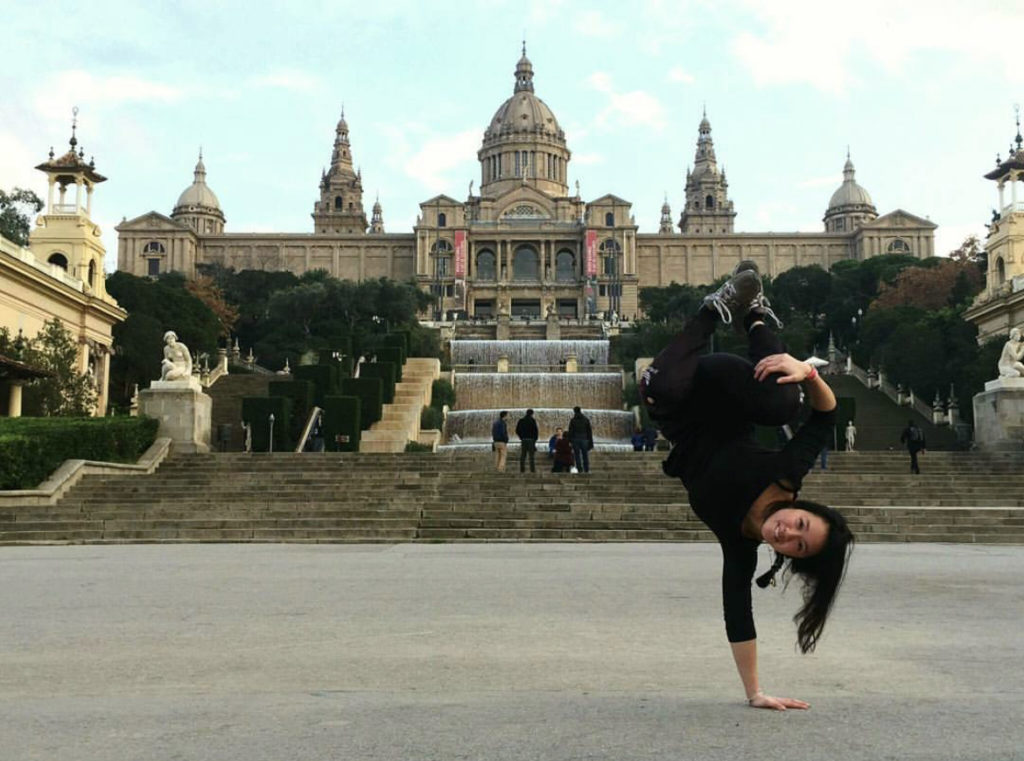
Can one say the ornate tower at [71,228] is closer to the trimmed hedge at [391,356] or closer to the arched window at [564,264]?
the trimmed hedge at [391,356]

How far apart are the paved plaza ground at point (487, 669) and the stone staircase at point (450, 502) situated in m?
6.79

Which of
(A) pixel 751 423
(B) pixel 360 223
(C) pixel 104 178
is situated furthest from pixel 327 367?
(B) pixel 360 223

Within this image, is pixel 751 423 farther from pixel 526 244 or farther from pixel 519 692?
pixel 526 244

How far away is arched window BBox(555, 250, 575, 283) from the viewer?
122125 mm

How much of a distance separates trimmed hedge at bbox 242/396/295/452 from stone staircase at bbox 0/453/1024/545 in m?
5.58

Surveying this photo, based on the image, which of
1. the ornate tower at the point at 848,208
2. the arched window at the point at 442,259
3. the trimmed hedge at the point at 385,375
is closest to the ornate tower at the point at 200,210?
the arched window at the point at 442,259

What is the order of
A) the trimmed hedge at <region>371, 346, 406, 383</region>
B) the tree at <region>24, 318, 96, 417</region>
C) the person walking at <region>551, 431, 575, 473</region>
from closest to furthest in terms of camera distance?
the person walking at <region>551, 431, 575, 473</region>, the tree at <region>24, 318, 96, 417</region>, the trimmed hedge at <region>371, 346, 406, 383</region>

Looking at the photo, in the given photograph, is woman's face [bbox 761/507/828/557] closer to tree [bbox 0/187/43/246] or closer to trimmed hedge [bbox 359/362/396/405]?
trimmed hedge [bbox 359/362/396/405]

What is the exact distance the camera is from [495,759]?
368 cm

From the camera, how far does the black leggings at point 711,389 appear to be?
14.1 ft

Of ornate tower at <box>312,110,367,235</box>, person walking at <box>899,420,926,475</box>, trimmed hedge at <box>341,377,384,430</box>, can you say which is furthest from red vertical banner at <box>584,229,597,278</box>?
person walking at <box>899,420,926,475</box>

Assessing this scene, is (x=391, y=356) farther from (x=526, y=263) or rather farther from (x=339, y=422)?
(x=526, y=263)

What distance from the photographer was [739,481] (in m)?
4.37

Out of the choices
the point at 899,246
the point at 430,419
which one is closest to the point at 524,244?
the point at 899,246
